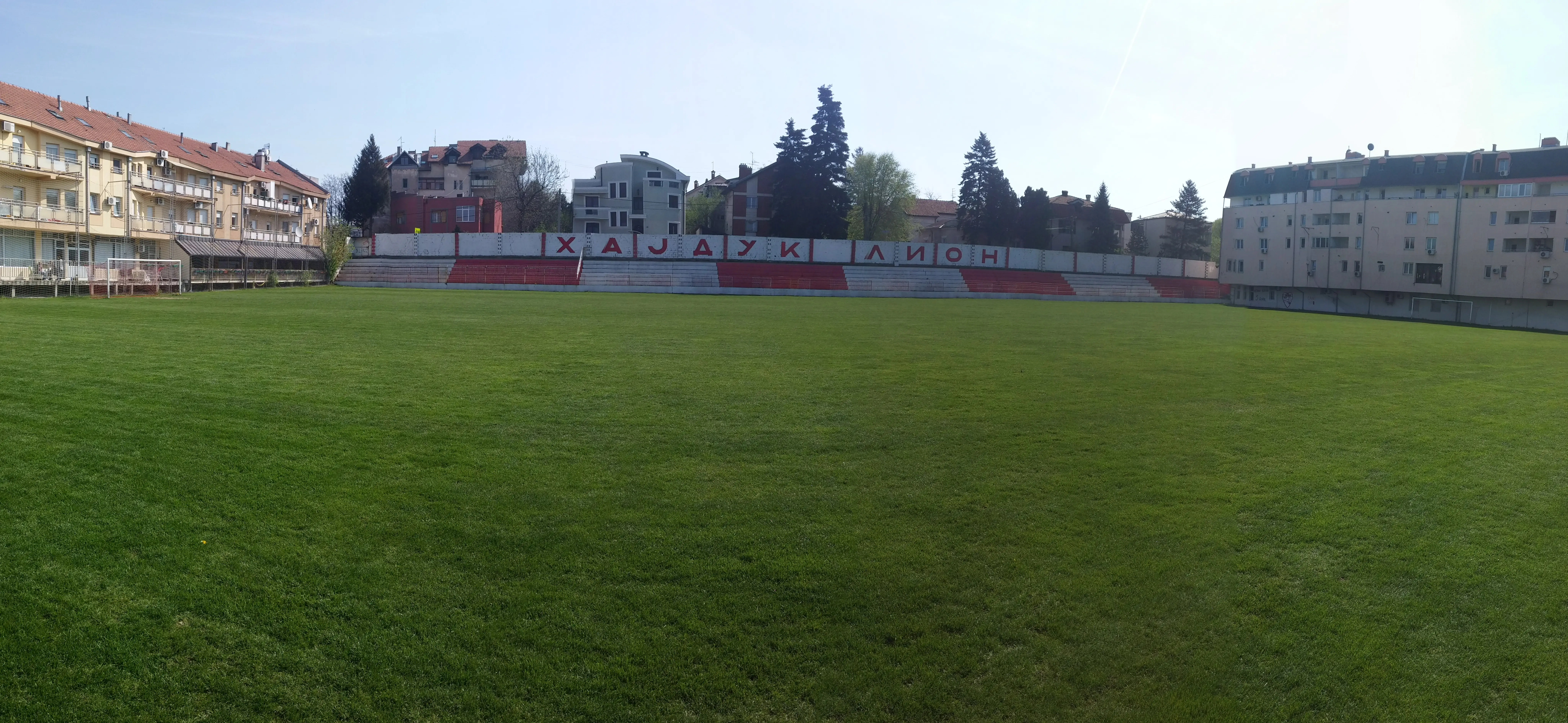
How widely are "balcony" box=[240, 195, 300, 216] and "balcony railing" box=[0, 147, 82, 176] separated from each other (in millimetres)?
19200

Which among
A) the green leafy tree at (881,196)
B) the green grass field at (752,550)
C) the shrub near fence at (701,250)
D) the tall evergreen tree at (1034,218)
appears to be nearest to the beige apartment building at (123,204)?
the shrub near fence at (701,250)

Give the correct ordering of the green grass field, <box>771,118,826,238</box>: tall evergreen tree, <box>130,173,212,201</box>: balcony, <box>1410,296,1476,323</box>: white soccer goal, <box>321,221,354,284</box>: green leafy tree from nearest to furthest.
→ the green grass field < <box>130,173,212,201</box>: balcony < <box>1410,296,1476,323</box>: white soccer goal < <box>321,221,354,284</box>: green leafy tree < <box>771,118,826,238</box>: tall evergreen tree

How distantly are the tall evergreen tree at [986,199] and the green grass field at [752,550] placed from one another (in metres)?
80.8

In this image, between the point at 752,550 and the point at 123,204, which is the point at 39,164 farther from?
the point at 752,550

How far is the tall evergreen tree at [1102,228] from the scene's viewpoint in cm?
10294

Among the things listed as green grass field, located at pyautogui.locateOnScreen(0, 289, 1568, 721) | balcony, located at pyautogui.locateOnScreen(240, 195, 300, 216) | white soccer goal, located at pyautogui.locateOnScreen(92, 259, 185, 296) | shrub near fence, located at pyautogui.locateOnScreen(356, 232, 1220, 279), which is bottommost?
A: green grass field, located at pyautogui.locateOnScreen(0, 289, 1568, 721)

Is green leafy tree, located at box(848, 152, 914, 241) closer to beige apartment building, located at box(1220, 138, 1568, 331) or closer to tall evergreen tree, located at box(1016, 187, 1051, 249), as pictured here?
tall evergreen tree, located at box(1016, 187, 1051, 249)

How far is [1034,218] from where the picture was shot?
96188 mm

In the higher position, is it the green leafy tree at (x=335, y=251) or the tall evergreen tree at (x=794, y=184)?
the tall evergreen tree at (x=794, y=184)

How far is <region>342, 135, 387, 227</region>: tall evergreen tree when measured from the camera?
9912 cm

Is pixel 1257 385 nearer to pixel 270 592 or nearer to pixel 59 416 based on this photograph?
pixel 270 592

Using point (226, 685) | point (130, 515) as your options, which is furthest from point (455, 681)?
point (130, 515)

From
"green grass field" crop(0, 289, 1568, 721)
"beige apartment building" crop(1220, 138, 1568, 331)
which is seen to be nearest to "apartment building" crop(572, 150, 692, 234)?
"beige apartment building" crop(1220, 138, 1568, 331)

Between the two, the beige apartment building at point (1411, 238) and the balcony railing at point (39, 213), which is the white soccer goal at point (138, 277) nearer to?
the balcony railing at point (39, 213)
